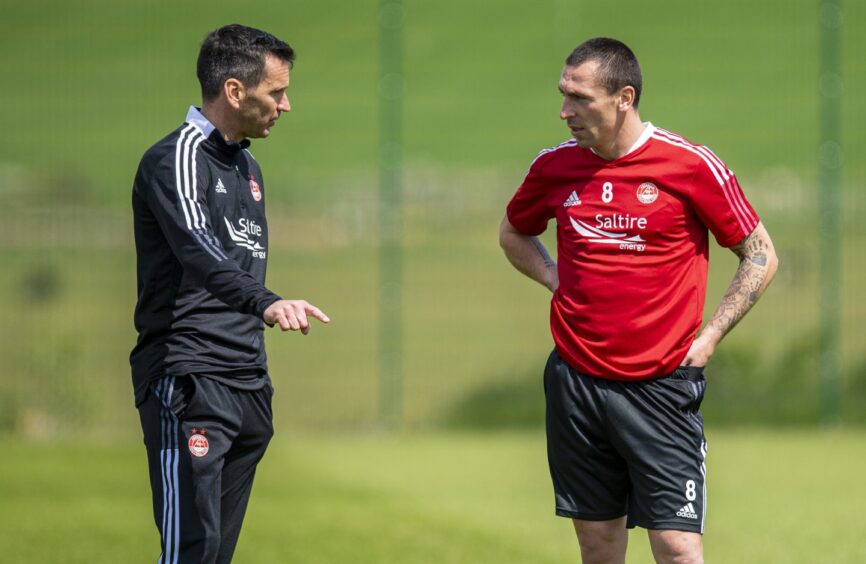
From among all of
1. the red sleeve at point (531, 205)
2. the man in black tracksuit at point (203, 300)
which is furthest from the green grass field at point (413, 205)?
the man in black tracksuit at point (203, 300)

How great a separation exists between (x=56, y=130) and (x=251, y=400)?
9.50 metres

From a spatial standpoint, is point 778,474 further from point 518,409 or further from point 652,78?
point 652,78

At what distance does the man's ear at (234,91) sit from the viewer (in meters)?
4.70

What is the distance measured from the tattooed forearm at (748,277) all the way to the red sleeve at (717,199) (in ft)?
0.37

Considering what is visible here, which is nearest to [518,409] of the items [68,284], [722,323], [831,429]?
[831,429]

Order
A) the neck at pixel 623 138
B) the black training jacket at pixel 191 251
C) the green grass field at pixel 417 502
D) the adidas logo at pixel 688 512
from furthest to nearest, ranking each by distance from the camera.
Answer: the green grass field at pixel 417 502, the neck at pixel 623 138, the adidas logo at pixel 688 512, the black training jacket at pixel 191 251

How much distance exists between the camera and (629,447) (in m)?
4.87

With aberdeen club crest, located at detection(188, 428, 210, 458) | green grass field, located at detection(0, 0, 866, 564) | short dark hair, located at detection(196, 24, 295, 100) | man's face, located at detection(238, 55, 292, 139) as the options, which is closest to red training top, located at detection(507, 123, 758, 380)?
man's face, located at detection(238, 55, 292, 139)

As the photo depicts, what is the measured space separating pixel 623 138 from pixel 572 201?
0.30 metres

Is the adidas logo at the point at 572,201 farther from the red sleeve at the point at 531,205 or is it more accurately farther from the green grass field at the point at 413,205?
the green grass field at the point at 413,205

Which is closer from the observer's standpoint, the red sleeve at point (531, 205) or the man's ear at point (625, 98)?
the man's ear at point (625, 98)

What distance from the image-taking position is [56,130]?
1354 cm

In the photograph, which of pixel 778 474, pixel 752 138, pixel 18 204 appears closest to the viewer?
pixel 778 474

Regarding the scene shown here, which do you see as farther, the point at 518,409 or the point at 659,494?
the point at 518,409
